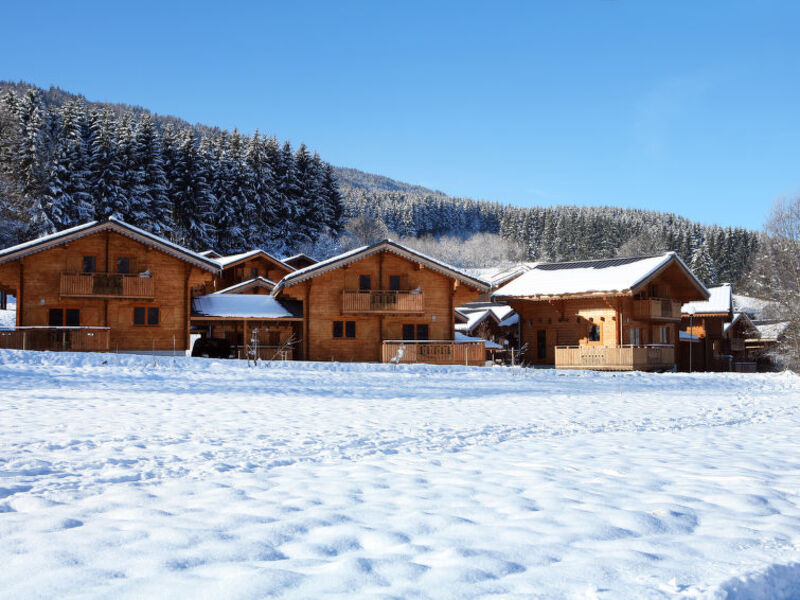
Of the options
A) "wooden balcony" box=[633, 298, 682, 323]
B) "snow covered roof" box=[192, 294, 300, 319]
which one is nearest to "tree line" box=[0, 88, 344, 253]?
"snow covered roof" box=[192, 294, 300, 319]

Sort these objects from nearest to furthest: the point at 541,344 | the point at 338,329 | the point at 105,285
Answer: the point at 105,285 < the point at 338,329 < the point at 541,344

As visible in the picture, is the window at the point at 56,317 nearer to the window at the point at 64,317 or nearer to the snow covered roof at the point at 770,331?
the window at the point at 64,317

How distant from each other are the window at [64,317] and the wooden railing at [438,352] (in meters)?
14.5

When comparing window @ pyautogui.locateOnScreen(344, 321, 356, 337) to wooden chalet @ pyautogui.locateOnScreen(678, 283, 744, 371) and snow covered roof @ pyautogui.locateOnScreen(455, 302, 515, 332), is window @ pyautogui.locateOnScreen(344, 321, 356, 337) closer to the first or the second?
snow covered roof @ pyautogui.locateOnScreen(455, 302, 515, 332)

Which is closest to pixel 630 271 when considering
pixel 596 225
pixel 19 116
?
pixel 19 116

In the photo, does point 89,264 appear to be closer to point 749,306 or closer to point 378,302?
point 378,302

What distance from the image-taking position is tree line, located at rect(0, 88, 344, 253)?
5641 centimetres

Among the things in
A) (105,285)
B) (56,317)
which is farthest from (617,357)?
(56,317)

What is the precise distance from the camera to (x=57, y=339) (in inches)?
1145

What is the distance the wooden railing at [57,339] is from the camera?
93.5 feet

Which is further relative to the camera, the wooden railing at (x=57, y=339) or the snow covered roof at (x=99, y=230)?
the snow covered roof at (x=99, y=230)

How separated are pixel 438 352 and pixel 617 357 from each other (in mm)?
9548

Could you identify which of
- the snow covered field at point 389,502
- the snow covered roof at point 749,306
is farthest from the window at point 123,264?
the snow covered roof at point 749,306

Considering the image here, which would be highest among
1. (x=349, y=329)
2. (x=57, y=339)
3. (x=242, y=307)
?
(x=242, y=307)
